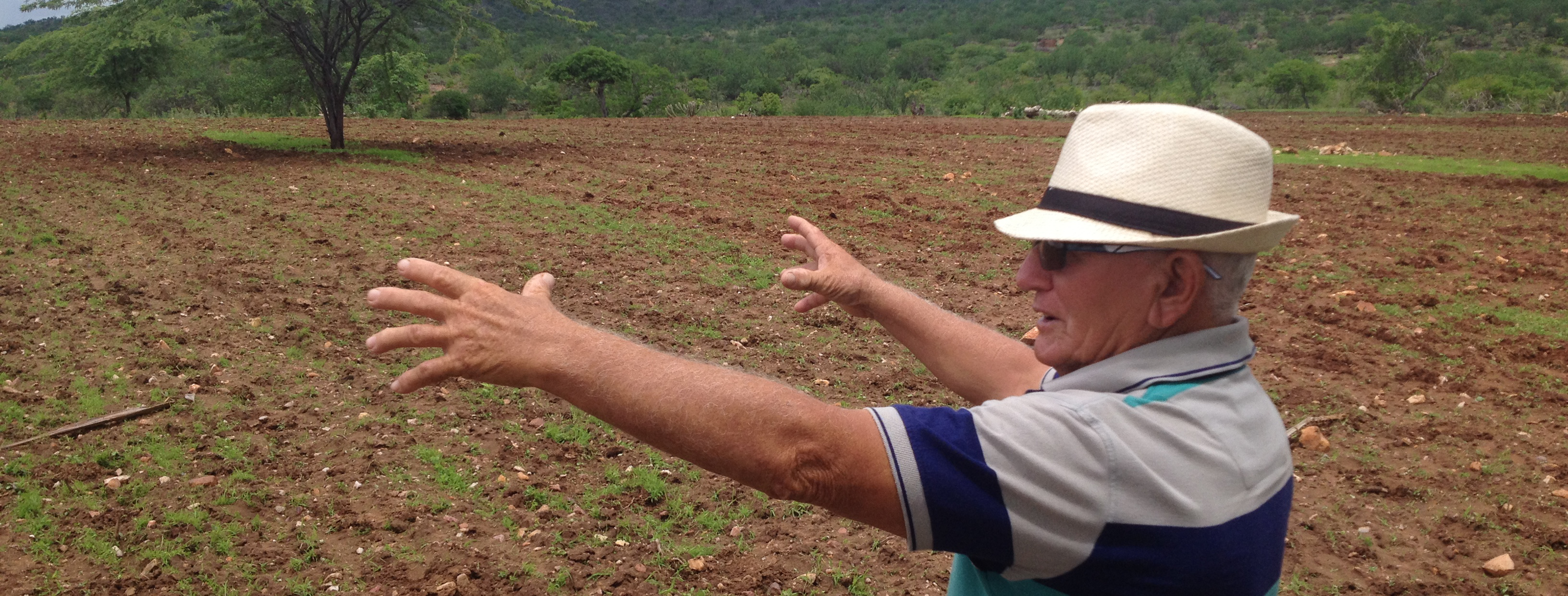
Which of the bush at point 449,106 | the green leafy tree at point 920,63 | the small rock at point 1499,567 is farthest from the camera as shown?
the green leafy tree at point 920,63

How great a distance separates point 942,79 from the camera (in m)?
51.8

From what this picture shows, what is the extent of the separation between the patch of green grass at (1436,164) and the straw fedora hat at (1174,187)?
572 inches

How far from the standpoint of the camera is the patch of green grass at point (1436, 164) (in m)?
13.4

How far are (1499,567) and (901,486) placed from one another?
375cm

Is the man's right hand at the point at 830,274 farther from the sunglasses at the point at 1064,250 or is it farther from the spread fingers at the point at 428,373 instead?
the spread fingers at the point at 428,373

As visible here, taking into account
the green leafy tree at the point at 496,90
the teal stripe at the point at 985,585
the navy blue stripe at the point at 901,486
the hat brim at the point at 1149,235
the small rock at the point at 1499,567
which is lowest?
the green leafy tree at the point at 496,90

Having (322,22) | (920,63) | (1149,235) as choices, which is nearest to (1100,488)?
(1149,235)

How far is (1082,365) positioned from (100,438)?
4467 millimetres

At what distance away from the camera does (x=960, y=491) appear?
4.14 feet

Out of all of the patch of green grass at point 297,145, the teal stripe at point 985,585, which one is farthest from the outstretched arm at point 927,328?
the patch of green grass at point 297,145

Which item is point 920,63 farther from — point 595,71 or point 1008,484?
point 1008,484

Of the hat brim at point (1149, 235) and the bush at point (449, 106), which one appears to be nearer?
the hat brim at point (1149, 235)

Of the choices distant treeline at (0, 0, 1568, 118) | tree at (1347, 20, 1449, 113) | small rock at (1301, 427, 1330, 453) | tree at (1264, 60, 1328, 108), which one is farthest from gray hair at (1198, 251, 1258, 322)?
tree at (1264, 60, 1328, 108)

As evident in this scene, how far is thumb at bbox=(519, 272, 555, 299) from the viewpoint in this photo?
5.29 feet
